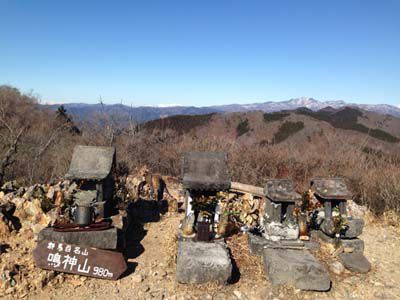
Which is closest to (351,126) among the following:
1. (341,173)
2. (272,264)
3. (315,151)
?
(315,151)

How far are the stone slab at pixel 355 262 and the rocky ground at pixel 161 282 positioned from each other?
0.13 metres

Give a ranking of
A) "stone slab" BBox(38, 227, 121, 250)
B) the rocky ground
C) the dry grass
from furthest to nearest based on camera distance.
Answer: the dry grass < "stone slab" BBox(38, 227, 121, 250) < the rocky ground

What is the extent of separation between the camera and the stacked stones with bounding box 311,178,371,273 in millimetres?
6605

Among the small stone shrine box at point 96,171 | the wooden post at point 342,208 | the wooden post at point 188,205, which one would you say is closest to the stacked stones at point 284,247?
the wooden post at point 342,208

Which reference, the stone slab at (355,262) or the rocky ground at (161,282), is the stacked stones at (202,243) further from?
the stone slab at (355,262)

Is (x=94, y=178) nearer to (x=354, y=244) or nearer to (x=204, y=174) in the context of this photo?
(x=204, y=174)

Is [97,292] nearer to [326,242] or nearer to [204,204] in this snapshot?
[204,204]

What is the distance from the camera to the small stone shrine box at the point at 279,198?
6.40 meters

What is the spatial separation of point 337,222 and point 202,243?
2942mm

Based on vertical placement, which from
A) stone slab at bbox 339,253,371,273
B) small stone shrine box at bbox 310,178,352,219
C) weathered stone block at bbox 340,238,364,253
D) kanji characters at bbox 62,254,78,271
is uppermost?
small stone shrine box at bbox 310,178,352,219

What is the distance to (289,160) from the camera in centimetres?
1366

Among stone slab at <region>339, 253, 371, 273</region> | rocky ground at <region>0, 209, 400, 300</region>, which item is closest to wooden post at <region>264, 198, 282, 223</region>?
rocky ground at <region>0, 209, 400, 300</region>

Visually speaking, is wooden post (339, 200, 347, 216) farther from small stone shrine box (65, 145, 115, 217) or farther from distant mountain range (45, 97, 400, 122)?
distant mountain range (45, 97, 400, 122)

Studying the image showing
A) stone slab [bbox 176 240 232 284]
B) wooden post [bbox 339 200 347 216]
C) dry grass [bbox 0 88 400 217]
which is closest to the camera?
stone slab [bbox 176 240 232 284]
